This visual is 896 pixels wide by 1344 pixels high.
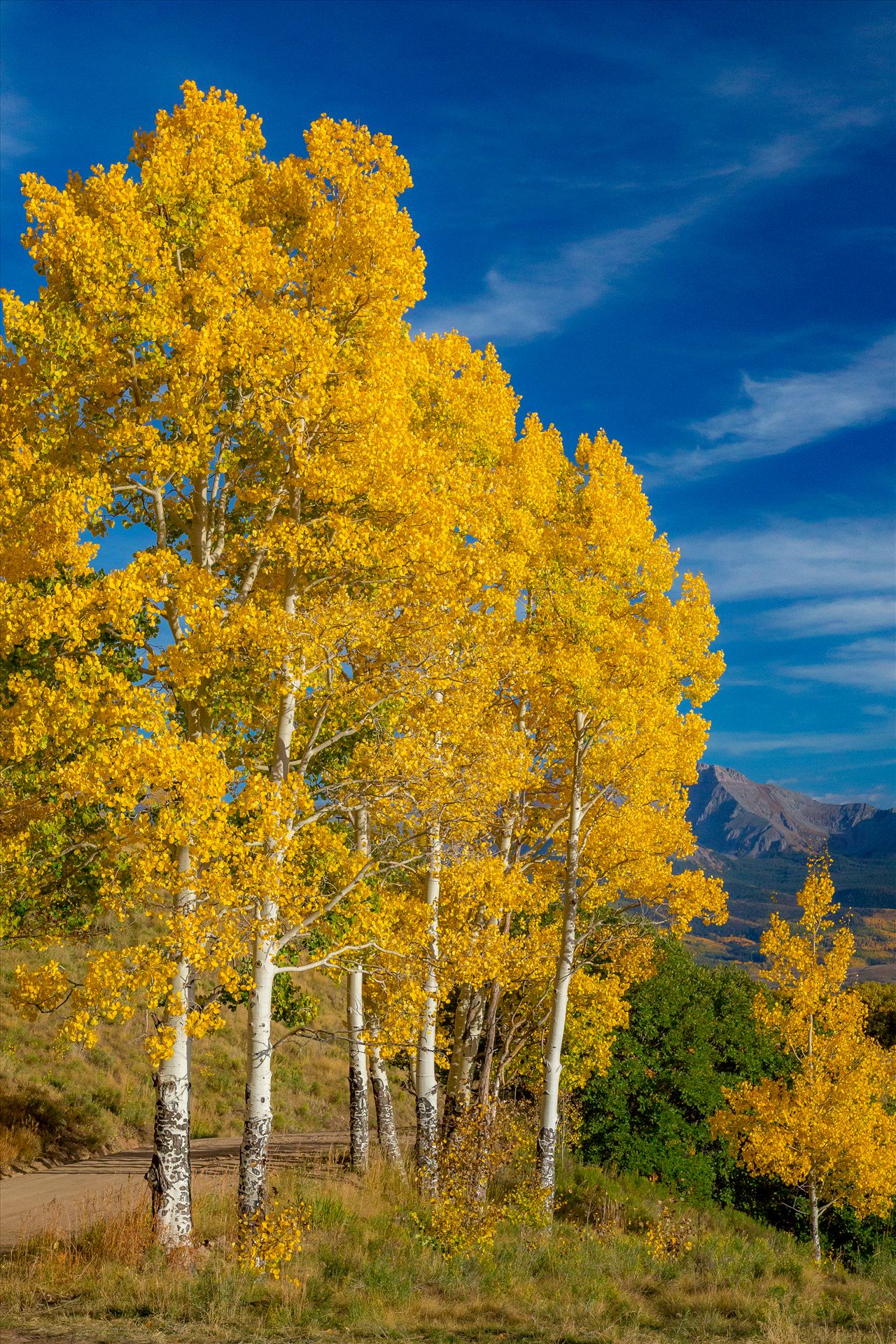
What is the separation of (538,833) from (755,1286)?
7496 mm

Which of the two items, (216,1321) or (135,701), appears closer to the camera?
(216,1321)

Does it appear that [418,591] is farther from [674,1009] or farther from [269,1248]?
[674,1009]

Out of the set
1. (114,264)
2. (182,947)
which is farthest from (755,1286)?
(114,264)

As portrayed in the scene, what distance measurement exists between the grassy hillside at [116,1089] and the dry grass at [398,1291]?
8186 mm

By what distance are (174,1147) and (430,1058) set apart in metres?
4.87

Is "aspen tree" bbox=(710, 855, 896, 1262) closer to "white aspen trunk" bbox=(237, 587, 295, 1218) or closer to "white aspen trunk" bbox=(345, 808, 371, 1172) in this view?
"white aspen trunk" bbox=(345, 808, 371, 1172)

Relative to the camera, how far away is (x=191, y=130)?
11.7 metres

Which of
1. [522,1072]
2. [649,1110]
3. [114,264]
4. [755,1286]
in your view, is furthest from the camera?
[649,1110]

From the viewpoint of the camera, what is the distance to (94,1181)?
59.7 ft

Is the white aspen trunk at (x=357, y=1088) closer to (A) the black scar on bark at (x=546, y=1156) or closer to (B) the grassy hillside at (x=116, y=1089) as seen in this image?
(A) the black scar on bark at (x=546, y=1156)

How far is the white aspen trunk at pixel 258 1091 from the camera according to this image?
10.5m

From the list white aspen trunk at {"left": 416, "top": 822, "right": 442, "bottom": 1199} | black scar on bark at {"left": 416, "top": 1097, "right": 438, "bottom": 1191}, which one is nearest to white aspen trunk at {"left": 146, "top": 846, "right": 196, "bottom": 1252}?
white aspen trunk at {"left": 416, "top": 822, "right": 442, "bottom": 1199}

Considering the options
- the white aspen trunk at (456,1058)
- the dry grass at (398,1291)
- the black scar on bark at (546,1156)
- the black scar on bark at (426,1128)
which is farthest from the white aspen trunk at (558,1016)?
the black scar on bark at (426,1128)

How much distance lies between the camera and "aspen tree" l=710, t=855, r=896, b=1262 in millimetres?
19734
